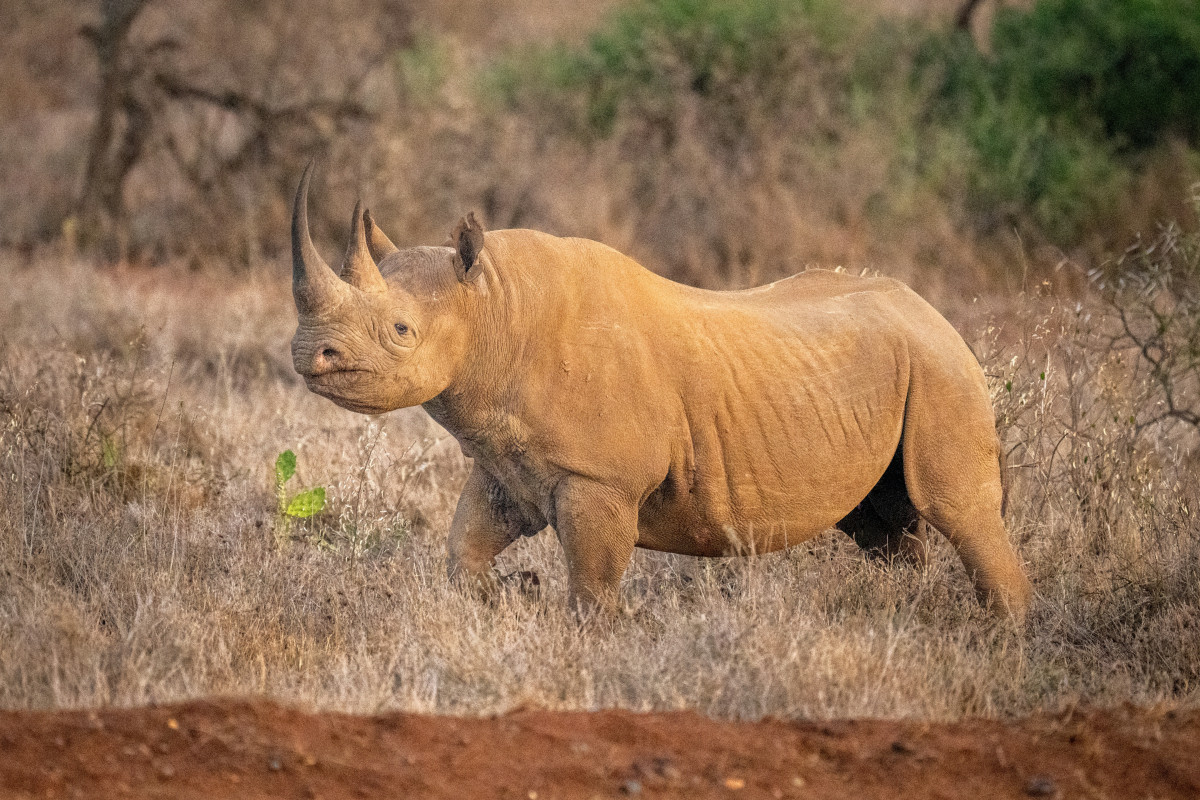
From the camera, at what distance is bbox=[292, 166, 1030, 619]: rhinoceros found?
5.02 m

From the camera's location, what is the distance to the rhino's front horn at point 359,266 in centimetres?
494

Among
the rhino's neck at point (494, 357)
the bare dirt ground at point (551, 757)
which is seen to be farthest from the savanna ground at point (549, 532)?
the rhino's neck at point (494, 357)

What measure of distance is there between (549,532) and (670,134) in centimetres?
1111

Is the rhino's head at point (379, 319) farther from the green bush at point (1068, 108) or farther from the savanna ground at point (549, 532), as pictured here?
the green bush at point (1068, 108)

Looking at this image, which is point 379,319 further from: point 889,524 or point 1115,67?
point 1115,67

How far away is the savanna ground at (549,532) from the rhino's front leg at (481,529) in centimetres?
11

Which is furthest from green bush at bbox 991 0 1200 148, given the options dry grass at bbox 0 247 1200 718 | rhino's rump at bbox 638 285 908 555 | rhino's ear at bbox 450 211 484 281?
rhino's ear at bbox 450 211 484 281

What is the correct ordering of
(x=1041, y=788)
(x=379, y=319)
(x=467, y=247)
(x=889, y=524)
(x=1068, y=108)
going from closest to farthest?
(x=1041, y=788)
(x=379, y=319)
(x=467, y=247)
(x=889, y=524)
(x=1068, y=108)

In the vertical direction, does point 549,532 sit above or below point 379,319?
below

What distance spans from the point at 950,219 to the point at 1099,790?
1236cm

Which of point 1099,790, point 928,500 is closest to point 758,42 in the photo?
point 928,500

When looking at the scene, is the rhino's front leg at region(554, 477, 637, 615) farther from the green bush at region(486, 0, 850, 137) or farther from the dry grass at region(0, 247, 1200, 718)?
the green bush at region(486, 0, 850, 137)

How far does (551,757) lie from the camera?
13.3 ft

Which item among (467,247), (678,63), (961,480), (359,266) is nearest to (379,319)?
(359,266)
